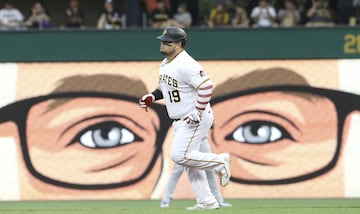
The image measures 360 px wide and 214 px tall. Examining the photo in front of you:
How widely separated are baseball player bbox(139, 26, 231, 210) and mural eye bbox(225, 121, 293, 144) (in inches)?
169

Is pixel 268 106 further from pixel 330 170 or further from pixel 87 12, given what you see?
pixel 87 12

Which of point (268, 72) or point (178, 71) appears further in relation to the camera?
point (268, 72)

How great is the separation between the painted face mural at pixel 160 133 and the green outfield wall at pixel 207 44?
141mm

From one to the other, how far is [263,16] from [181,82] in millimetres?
7926

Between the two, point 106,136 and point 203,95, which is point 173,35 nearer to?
point 203,95

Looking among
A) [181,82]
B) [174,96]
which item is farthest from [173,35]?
[174,96]

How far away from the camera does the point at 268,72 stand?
16375mm

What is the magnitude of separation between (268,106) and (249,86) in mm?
429

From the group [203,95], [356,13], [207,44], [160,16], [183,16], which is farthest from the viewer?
[356,13]

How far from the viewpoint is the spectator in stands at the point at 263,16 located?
19.5 meters

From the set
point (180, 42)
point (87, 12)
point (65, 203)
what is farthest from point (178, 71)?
point (87, 12)

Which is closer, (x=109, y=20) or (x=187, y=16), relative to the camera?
(x=109, y=20)

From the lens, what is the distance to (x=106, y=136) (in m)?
16.5

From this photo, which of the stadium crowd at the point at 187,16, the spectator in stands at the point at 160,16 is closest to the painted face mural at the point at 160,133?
the stadium crowd at the point at 187,16
